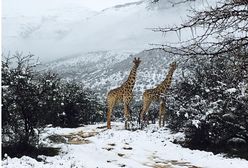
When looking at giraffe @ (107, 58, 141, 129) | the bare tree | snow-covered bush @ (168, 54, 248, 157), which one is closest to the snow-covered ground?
snow-covered bush @ (168, 54, 248, 157)

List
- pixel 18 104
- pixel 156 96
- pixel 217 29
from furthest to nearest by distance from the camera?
pixel 156 96
pixel 18 104
pixel 217 29

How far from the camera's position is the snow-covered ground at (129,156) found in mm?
13914

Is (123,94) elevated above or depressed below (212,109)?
above

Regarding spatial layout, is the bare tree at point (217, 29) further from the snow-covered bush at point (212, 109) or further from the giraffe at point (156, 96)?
the giraffe at point (156, 96)

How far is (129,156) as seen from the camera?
16344 mm

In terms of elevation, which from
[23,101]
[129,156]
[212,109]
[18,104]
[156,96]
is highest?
[156,96]

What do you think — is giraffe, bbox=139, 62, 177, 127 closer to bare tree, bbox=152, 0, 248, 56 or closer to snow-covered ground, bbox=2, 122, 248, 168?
A: snow-covered ground, bbox=2, 122, 248, 168

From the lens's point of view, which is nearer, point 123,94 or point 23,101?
point 23,101

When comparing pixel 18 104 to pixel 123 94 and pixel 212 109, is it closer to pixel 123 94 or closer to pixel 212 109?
pixel 212 109

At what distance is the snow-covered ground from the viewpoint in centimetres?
1391

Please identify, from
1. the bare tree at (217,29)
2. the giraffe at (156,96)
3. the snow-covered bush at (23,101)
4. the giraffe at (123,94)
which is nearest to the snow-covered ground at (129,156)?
the snow-covered bush at (23,101)

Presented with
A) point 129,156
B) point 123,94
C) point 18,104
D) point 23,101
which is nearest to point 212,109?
point 129,156

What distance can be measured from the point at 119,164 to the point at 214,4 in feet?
33.3

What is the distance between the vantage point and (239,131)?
17.8 metres
